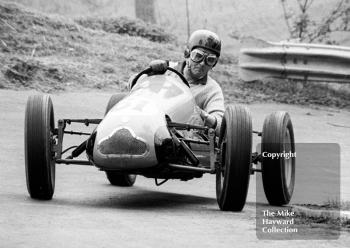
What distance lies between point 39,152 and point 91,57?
358 inches

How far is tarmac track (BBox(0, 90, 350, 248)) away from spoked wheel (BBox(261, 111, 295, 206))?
0.25 meters

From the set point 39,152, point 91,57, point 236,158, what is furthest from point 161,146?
point 91,57

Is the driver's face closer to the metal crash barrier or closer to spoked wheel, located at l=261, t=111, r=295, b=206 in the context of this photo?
spoked wheel, located at l=261, t=111, r=295, b=206

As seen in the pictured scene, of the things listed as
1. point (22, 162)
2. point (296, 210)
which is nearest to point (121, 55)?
point (22, 162)

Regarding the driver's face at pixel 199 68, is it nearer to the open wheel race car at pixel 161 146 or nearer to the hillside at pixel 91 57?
the open wheel race car at pixel 161 146

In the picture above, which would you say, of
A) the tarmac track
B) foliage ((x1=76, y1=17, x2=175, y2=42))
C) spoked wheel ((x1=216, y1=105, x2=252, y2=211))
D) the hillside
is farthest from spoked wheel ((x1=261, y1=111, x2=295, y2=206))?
foliage ((x1=76, y1=17, x2=175, y2=42))

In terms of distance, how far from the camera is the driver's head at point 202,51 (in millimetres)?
11500

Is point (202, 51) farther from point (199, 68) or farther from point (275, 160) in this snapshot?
point (275, 160)

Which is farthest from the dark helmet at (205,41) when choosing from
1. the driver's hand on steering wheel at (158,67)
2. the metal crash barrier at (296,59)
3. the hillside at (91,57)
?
the metal crash barrier at (296,59)

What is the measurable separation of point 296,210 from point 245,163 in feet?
2.11

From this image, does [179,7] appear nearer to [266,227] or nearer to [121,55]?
[121,55]

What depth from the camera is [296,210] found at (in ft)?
32.6

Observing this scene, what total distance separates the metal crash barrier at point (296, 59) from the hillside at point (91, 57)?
14.8 inches

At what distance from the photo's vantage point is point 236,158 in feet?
31.4
